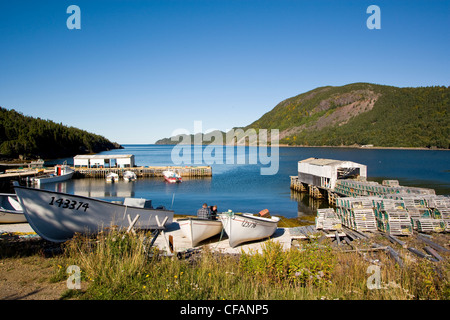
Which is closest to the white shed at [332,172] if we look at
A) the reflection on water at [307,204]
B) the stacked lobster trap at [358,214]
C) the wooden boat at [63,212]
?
the reflection on water at [307,204]

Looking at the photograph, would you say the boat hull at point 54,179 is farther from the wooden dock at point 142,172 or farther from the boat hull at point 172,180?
the boat hull at point 172,180

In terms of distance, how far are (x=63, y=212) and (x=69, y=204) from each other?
38 centimetres

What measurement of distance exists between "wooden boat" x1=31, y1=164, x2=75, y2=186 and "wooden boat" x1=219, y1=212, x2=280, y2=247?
1775 inches

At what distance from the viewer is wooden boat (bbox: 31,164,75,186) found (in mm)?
48506

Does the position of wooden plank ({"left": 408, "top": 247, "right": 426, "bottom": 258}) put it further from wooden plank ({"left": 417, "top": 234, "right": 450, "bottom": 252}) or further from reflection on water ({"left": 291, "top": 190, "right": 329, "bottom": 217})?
reflection on water ({"left": 291, "top": 190, "right": 329, "bottom": 217})

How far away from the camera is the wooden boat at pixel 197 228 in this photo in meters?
13.1

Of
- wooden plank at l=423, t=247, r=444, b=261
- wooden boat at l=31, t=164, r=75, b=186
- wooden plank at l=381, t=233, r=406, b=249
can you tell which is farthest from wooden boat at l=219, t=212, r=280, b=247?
wooden boat at l=31, t=164, r=75, b=186

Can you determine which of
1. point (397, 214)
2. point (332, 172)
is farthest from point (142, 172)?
point (397, 214)

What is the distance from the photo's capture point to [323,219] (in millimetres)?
16312

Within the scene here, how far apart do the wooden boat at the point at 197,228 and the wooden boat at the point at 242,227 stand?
0.57 meters

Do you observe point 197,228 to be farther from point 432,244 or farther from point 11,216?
point 11,216

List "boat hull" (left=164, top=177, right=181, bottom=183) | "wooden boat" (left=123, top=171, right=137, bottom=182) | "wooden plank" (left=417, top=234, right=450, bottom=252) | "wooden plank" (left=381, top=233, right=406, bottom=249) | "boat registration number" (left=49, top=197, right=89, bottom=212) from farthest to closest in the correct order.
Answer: "wooden boat" (left=123, top=171, right=137, bottom=182) → "boat hull" (left=164, top=177, right=181, bottom=183) → "wooden plank" (left=381, top=233, right=406, bottom=249) → "wooden plank" (left=417, top=234, right=450, bottom=252) → "boat registration number" (left=49, top=197, right=89, bottom=212)

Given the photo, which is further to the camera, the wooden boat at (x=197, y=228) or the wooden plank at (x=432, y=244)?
the wooden boat at (x=197, y=228)
